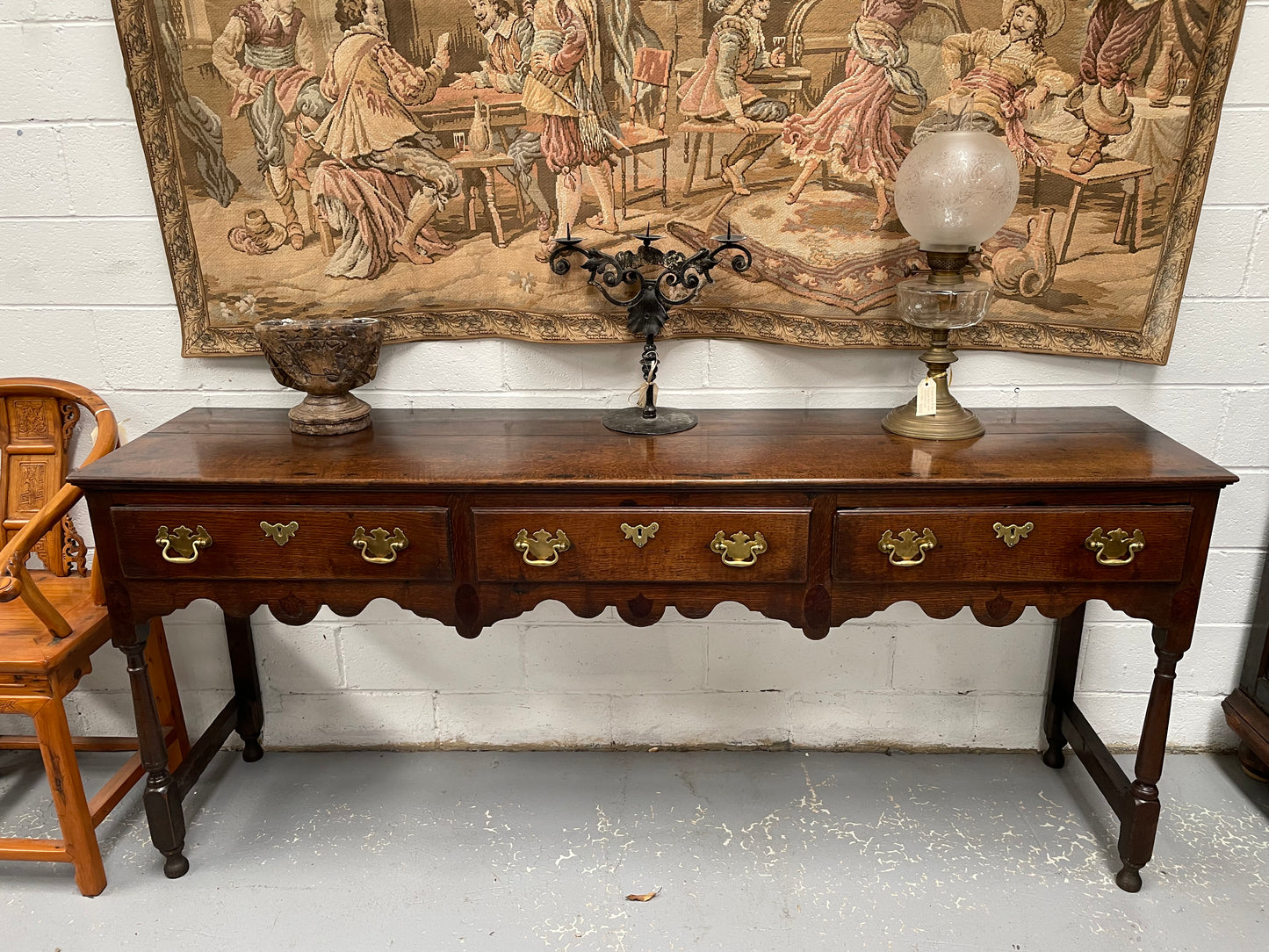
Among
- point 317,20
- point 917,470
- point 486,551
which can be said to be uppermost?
point 317,20

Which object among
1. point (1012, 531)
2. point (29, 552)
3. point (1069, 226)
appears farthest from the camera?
point (1069, 226)

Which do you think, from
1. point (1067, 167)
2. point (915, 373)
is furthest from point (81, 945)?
point (1067, 167)

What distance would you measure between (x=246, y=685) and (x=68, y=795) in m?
0.52

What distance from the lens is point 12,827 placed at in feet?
6.69

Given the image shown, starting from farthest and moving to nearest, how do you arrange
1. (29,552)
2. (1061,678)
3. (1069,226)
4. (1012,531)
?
(1061,678), (1069,226), (29,552), (1012,531)

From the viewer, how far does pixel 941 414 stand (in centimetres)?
176

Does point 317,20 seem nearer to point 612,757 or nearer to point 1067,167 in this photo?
point 1067,167

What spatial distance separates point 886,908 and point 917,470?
92cm

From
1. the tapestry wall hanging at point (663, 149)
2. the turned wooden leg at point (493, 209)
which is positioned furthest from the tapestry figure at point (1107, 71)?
the turned wooden leg at point (493, 209)

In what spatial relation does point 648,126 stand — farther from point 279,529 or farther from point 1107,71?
point 279,529

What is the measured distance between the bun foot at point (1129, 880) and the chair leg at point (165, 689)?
6.99ft

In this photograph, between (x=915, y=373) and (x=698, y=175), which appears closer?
(x=698, y=175)

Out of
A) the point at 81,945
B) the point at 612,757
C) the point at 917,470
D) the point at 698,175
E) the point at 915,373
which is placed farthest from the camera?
the point at 612,757

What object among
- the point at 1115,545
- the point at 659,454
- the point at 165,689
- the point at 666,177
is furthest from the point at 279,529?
the point at 1115,545
